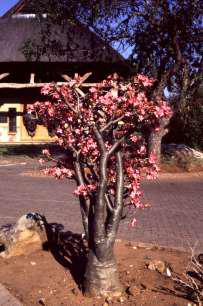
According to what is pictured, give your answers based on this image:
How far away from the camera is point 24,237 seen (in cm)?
559

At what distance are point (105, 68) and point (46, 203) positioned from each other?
15.9 metres

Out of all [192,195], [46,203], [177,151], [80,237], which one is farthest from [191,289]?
[177,151]

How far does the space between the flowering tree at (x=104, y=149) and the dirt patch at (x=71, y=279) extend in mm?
215

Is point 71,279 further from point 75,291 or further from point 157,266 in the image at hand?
point 157,266

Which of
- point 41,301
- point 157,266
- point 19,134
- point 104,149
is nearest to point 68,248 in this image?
point 157,266

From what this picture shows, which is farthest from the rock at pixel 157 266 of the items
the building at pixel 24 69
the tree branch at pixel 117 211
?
the building at pixel 24 69

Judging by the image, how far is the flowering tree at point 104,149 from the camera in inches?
174

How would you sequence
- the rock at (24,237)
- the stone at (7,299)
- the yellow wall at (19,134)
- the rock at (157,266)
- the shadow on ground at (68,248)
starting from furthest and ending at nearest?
the yellow wall at (19,134) < the rock at (24,237) < the shadow on ground at (68,248) < the rock at (157,266) < the stone at (7,299)

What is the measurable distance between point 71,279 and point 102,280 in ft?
1.78

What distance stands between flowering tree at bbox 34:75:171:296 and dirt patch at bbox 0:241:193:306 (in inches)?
8.4

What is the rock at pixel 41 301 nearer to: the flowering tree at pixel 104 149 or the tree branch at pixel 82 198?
the flowering tree at pixel 104 149

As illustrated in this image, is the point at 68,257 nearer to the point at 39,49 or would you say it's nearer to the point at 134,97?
the point at 134,97

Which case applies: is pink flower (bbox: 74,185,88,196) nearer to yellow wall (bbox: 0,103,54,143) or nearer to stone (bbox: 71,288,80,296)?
stone (bbox: 71,288,80,296)

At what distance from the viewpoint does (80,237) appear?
244 inches
